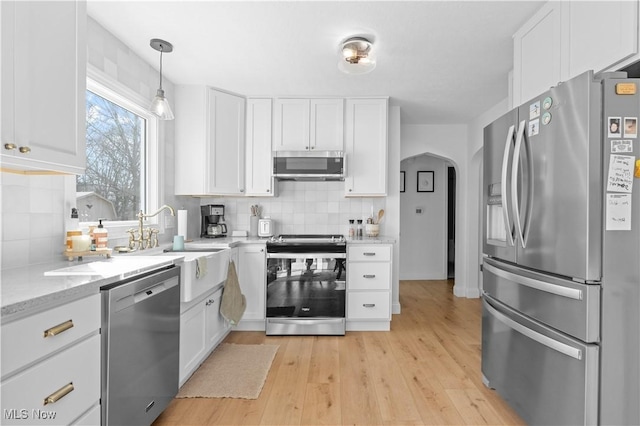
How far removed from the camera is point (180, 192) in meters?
3.29

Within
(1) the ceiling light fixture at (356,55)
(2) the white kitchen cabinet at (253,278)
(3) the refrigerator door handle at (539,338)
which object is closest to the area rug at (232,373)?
(2) the white kitchen cabinet at (253,278)

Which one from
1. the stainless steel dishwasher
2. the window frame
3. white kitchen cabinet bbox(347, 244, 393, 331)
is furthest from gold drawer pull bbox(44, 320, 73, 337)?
white kitchen cabinet bbox(347, 244, 393, 331)

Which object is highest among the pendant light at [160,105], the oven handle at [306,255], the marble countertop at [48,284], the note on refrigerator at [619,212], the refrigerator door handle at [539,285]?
the pendant light at [160,105]

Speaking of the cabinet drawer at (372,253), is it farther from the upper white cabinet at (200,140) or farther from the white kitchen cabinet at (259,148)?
the upper white cabinet at (200,140)

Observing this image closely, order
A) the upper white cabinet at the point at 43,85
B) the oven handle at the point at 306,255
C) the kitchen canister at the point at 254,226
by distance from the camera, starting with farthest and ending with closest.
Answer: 1. the kitchen canister at the point at 254,226
2. the oven handle at the point at 306,255
3. the upper white cabinet at the point at 43,85

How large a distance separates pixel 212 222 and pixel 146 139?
1116 millimetres

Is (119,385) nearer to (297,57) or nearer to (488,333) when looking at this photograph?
(488,333)

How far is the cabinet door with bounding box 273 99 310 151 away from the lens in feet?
11.6

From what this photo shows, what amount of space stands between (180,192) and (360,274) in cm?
202

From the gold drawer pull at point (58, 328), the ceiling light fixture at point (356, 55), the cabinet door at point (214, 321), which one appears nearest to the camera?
the gold drawer pull at point (58, 328)

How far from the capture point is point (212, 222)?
367 centimetres

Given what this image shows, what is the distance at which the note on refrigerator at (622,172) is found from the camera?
1327 millimetres

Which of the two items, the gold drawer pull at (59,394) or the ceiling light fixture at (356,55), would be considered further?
the ceiling light fixture at (356,55)

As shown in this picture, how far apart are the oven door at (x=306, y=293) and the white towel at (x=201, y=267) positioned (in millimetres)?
1003
